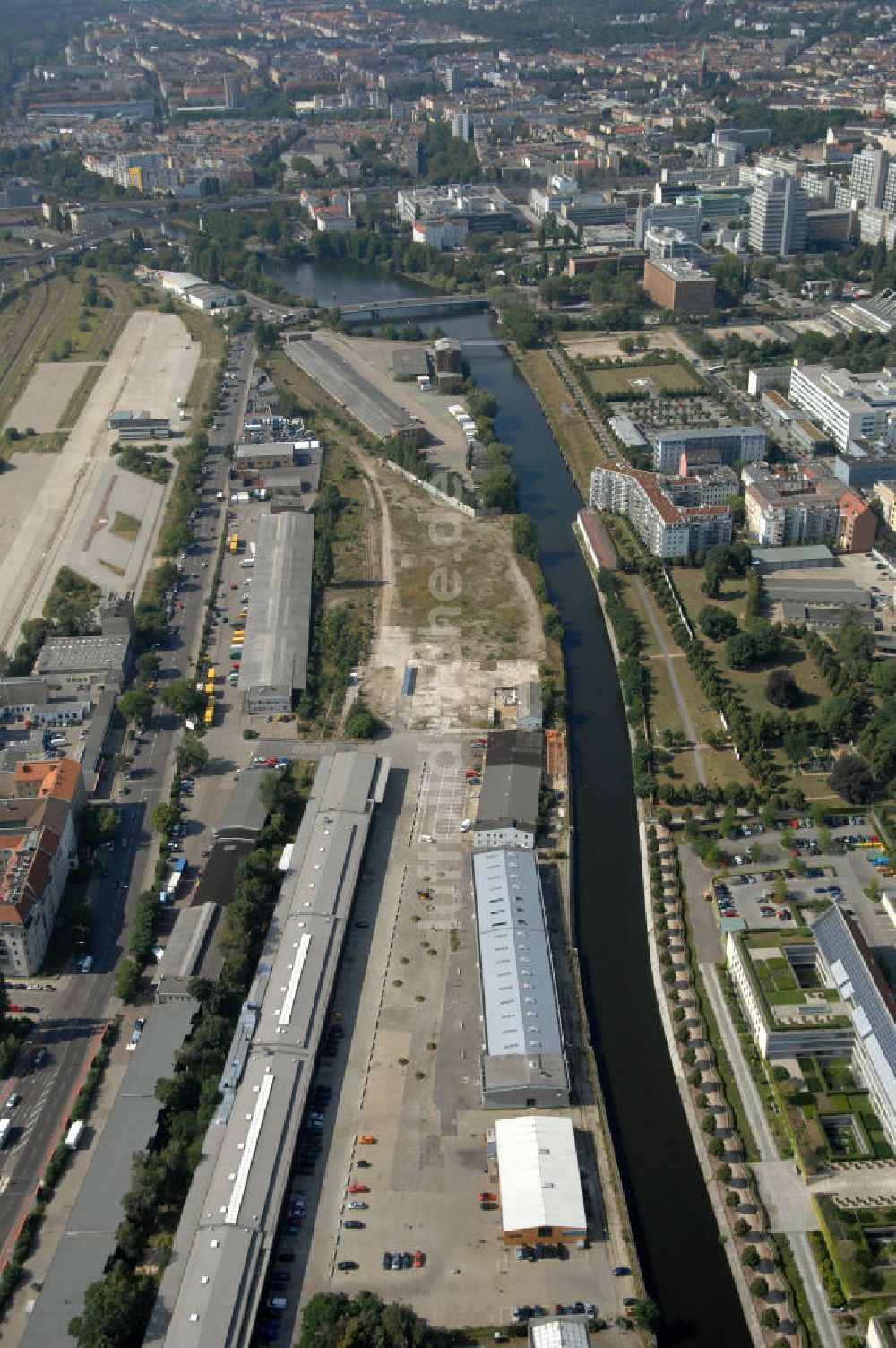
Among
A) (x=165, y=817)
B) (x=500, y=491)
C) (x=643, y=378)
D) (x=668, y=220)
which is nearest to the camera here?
(x=165, y=817)

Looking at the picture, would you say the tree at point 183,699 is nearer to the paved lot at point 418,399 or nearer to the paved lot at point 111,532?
the paved lot at point 111,532

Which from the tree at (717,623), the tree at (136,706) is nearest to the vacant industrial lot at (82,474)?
the tree at (136,706)

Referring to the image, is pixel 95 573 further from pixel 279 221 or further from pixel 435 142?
pixel 435 142

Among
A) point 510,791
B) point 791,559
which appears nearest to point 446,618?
point 510,791

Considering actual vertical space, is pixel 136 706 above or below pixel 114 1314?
above

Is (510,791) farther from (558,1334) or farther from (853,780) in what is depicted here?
(558,1334)

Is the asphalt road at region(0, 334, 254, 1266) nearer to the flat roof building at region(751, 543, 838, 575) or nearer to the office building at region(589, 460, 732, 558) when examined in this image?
the office building at region(589, 460, 732, 558)
